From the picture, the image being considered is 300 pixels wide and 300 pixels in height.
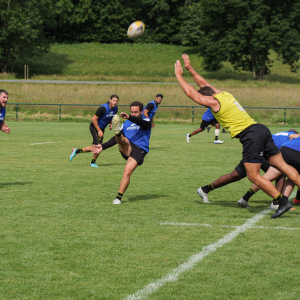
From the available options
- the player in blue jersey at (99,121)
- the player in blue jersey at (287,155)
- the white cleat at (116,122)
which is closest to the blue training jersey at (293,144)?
the player in blue jersey at (287,155)

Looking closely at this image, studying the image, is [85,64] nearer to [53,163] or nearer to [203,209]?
[53,163]

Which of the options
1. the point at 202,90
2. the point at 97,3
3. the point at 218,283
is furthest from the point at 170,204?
the point at 97,3

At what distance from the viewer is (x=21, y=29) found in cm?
5638

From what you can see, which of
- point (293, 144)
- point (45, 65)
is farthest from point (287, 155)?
point (45, 65)

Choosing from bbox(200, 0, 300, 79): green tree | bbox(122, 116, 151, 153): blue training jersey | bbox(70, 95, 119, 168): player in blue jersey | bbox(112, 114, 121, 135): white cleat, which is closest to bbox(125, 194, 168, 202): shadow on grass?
bbox(122, 116, 151, 153): blue training jersey

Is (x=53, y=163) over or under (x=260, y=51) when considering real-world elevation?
under

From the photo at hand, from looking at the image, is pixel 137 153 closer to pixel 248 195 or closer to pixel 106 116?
pixel 248 195

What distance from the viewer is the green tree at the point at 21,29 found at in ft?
188

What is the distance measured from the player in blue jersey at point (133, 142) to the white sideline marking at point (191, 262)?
218 centimetres

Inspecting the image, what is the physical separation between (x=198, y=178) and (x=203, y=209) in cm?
320

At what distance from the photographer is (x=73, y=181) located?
9977 mm

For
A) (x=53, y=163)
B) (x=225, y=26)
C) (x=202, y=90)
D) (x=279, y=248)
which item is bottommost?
→ (x=53, y=163)

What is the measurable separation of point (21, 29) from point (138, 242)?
182ft

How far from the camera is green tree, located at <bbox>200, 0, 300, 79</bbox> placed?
195 feet
